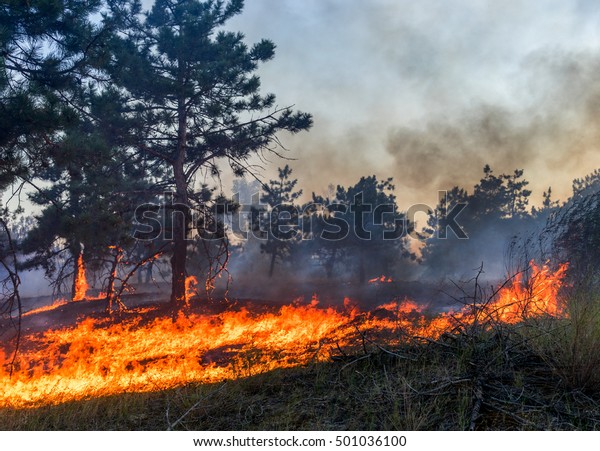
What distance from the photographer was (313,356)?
6.41m

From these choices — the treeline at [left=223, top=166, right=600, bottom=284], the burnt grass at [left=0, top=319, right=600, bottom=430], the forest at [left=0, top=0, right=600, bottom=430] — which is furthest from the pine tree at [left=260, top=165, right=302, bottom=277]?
the burnt grass at [left=0, top=319, right=600, bottom=430]

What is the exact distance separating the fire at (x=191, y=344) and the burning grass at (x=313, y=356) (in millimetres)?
40

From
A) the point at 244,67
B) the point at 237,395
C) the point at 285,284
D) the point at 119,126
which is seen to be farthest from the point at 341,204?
the point at 237,395

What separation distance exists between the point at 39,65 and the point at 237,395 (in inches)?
330

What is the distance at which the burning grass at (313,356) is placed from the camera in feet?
13.2

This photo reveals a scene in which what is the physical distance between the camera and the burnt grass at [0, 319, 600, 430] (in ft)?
12.0

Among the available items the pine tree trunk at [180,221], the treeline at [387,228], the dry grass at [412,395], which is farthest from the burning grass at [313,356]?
the treeline at [387,228]

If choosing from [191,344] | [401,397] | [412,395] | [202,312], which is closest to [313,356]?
[401,397]

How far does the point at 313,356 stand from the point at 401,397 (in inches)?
97.4

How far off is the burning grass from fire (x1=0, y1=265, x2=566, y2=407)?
0.13 ft

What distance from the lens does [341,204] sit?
→ 3472 centimetres

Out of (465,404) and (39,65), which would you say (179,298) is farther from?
(465,404)

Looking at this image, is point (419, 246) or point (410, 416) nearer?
point (410, 416)

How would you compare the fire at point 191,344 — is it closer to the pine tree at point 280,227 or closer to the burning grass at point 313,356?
the burning grass at point 313,356
